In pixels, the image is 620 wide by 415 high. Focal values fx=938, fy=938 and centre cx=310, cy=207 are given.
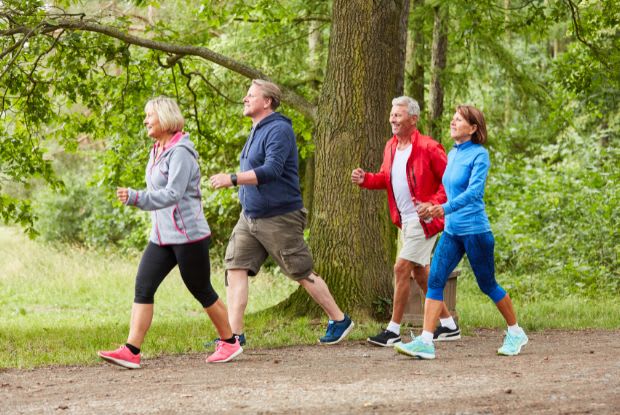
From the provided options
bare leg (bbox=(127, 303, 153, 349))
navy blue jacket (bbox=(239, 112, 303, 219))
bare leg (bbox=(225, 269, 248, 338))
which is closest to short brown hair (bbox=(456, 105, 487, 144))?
navy blue jacket (bbox=(239, 112, 303, 219))

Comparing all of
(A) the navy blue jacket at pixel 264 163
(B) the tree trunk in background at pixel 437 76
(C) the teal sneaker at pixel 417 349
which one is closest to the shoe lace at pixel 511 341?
(C) the teal sneaker at pixel 417 349

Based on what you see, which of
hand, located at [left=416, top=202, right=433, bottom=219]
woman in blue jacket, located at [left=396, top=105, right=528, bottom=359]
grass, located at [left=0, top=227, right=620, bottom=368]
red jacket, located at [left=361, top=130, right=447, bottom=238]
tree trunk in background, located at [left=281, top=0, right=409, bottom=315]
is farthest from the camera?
tree trunk in background, located at [left=281, top=0, right=409, bottom=315]

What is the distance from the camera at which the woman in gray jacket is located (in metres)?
6.71

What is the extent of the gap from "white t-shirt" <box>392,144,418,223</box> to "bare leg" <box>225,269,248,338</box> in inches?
56.8

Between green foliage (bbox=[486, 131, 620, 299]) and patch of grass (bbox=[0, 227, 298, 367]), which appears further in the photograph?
green foliage (bbox=[486, 131, 620, 299])

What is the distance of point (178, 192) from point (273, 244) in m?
1.43

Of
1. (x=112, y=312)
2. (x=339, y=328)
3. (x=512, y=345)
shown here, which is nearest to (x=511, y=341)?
(x=512, y=345)

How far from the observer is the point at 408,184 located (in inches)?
312

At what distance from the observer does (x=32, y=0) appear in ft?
33.1

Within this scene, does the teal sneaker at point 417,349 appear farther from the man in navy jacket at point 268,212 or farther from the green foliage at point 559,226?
the green foliage at point 559,226

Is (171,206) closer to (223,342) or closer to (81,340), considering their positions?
(223,342)

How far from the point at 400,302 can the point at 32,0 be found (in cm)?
524

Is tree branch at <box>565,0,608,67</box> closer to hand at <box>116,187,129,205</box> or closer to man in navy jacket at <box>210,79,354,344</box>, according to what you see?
man in navy jacket at <box>210,79,354,344</box>

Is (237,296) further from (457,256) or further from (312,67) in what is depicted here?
(312,67)
